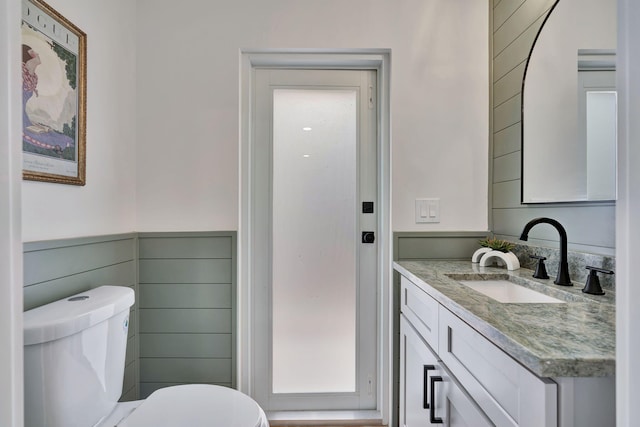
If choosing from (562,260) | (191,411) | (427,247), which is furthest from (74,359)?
(562,260)

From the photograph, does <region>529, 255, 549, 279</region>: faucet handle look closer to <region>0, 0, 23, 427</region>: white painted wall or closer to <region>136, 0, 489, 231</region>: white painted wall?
<region>136, 0, 489, 231</region>: white painted wall

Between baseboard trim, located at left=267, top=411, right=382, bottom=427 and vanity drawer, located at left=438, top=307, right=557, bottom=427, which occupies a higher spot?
vanity drawer, located at left=438, top=307, right=557, bottom=427

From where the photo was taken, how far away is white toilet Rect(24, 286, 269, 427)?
90cm

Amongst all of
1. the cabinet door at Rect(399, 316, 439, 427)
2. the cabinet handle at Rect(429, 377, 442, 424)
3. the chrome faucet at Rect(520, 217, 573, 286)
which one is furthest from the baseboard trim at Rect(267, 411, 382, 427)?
the chrome faucet at Rect(520, 217, 573, 286)

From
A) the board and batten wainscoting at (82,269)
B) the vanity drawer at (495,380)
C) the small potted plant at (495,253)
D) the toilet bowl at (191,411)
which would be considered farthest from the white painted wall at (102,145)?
the small potted plant at (495,253)

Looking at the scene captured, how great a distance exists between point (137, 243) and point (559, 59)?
1978 mm

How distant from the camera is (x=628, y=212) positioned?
1.25 feet

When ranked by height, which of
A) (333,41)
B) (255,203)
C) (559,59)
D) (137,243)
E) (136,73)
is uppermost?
(333,41)

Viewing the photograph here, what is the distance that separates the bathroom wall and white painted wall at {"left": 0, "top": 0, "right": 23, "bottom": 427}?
4.73 feet

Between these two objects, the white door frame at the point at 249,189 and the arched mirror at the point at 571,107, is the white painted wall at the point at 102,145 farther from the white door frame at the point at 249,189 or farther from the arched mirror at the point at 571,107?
the arched mirror at the point at 571,107

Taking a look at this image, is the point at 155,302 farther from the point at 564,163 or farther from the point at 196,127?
the point at 564,163

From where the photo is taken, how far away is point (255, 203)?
1747 mm

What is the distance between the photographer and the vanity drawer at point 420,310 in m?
1.09

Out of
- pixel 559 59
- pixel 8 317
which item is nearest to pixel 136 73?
pixel 8 317
